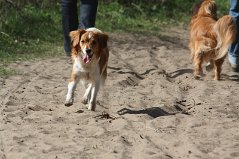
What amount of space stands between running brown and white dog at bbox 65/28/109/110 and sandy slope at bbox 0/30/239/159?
204 millimetres

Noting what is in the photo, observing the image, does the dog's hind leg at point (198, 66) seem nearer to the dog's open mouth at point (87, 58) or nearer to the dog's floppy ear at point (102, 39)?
the dog's floppy ear at point (102, 39)

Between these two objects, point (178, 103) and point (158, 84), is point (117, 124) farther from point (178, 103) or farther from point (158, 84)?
point (158, 84)

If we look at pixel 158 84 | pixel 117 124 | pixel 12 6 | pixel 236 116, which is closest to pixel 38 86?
pixel 158 84

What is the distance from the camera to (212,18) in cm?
805

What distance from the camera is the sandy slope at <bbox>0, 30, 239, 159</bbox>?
15.2ft

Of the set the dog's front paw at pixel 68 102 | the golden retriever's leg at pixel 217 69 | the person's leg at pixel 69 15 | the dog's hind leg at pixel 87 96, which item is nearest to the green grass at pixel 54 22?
the person's leg at pixel 69 15

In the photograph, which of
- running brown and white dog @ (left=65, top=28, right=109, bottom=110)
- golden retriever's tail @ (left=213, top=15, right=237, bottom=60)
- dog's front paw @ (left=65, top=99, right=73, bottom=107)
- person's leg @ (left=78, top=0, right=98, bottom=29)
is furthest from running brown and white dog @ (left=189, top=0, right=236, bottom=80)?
dog's front paw @ (left=65, top=99, right=73, bottom=107)

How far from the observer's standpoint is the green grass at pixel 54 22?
31.1 ft

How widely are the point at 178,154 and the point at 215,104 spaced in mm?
1926

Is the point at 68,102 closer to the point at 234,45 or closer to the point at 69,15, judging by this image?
the point at 69,15

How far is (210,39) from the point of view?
7.62m

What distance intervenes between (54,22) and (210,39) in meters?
4.71

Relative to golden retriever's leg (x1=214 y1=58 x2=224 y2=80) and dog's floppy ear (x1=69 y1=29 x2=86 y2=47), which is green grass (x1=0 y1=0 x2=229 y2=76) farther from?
golden retriever's leg (x1=214 y1=58 x2=224 y2=80)

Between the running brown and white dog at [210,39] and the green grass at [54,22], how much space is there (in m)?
2.37
